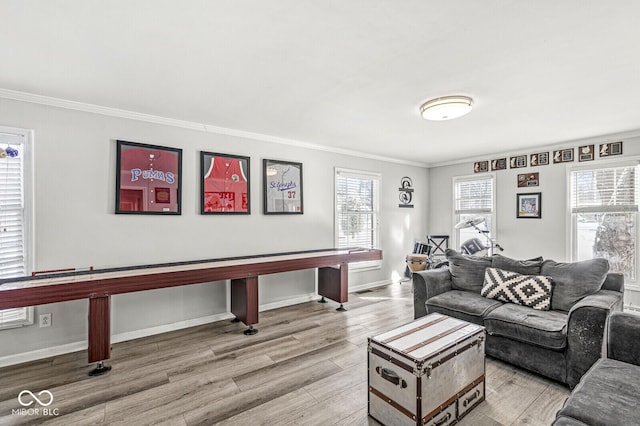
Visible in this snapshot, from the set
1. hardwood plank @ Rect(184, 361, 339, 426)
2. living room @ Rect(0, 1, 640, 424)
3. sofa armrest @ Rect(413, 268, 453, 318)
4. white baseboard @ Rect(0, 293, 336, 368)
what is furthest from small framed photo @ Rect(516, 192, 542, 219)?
hardwood plank @ Rect(184, 361, 339, 426)

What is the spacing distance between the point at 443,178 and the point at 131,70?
5.64m

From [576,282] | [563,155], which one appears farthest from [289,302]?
[563,155]

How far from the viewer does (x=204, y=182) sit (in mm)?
3674

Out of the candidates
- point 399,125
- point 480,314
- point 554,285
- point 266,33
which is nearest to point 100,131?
point 266,33

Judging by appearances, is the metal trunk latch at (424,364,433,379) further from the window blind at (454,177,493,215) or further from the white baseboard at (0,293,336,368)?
the window blind at (454,177,493,215)

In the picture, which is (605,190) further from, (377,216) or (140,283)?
(140,283)

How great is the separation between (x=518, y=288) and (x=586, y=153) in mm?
2887

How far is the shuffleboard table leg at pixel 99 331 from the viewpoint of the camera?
2516mm

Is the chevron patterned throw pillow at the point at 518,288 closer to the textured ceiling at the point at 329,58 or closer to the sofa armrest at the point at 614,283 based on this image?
the sofa armrest at the point at 614,283

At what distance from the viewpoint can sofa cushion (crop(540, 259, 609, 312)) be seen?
2662mm

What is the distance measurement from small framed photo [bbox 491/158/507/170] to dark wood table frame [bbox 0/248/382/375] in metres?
3.24

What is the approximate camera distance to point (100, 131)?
10.1 feet
